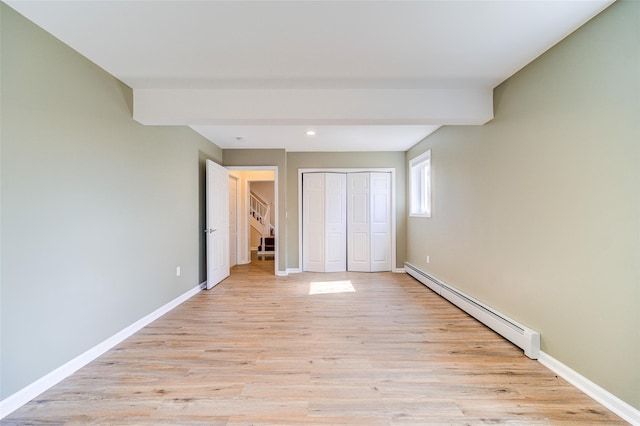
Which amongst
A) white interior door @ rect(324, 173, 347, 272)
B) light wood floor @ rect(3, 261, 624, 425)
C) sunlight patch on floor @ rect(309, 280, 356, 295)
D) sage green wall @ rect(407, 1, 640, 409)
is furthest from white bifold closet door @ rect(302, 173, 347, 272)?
sage green wall @ rect(407, 1, 640, 409)

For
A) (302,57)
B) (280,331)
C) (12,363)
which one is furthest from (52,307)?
(302,57)

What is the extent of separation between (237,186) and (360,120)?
4305 millimetres

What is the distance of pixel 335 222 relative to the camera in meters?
5.38

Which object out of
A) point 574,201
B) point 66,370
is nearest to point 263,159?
point 66,370

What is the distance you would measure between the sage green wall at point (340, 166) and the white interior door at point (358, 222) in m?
0.33

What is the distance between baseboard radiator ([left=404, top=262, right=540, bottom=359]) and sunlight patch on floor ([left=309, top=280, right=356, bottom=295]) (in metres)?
1.28

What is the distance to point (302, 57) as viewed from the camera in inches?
81.5

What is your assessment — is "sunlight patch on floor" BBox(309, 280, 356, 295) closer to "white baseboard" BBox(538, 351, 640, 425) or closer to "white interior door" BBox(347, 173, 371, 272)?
"white interior door" BBox(347, 173, 371, 272)

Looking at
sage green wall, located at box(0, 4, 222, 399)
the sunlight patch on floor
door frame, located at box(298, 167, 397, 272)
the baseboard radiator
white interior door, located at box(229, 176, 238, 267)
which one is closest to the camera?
sage green wall, located at box(0, 4, 222, 399)

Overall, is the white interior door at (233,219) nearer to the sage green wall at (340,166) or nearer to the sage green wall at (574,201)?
the sage green wall at (340,166)

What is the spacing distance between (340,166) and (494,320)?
11.9ft

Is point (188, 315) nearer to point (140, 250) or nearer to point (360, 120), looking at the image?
point (140, 250)

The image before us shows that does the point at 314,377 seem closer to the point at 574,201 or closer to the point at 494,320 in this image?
the point at 494,320

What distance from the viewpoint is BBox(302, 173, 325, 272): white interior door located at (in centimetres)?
534
